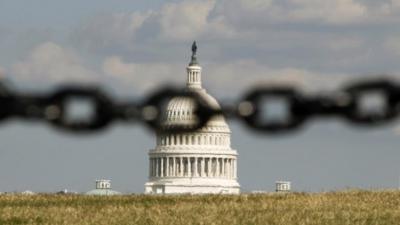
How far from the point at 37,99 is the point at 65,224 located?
38127mm

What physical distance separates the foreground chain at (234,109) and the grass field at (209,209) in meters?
37.3

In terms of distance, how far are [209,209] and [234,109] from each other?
147ft

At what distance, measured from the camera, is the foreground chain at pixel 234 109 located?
309cm

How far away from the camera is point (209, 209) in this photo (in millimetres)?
47906

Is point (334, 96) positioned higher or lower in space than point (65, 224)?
lower

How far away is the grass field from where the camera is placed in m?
42.4

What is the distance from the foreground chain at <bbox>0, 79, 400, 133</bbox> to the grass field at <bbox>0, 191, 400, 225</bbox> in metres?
37.3

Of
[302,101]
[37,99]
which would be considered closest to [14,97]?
[37,99]

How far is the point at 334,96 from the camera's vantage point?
317cm

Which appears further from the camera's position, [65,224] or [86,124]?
[65,224]

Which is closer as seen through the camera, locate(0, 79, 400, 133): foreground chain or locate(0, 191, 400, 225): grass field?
locate(0, 79, 400, 133): foreground chain

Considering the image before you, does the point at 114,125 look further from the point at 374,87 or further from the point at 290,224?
the point at 290,224

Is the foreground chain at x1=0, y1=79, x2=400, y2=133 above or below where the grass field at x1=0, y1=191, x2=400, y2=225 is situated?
below

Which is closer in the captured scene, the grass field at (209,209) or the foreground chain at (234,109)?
the foreground chain at (234,109)
